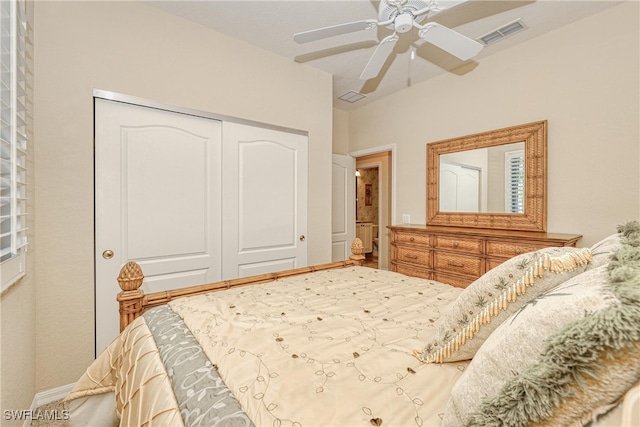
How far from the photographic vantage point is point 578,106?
2.35 m

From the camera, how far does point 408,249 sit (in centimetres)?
313

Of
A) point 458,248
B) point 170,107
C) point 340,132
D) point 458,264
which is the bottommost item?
point 458,264

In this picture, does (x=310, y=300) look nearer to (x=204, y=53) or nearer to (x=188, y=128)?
(x=188, y=128)

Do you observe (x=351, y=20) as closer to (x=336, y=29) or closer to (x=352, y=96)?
(x=336, y=29)

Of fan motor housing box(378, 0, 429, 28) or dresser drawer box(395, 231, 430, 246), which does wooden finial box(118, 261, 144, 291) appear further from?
dresser drawer box(395, 231, 430, 246)

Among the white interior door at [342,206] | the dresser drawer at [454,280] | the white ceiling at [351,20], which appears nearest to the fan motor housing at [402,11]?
the white ceiling at [351,20]

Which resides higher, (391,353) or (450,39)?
(450,39)

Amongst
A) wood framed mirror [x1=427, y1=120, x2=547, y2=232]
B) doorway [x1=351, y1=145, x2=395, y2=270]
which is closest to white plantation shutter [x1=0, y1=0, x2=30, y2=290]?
wood framed mirror [x1=427, y1=120, x2=547, y2=232]

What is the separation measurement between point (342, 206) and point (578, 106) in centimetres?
272

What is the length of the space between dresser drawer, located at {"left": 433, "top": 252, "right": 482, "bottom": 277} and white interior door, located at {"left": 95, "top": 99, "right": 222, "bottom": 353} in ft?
7.26

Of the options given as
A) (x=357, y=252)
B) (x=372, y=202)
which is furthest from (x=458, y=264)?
(x=372, y=202)

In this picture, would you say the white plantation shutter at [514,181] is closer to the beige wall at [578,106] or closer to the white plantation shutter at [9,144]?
the beige wall at [578,106]

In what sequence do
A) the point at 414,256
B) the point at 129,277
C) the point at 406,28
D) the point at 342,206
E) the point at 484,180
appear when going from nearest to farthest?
1. the point at 129,277
2. the point at 406,28
3. the point at 484,180
4. the point at 414,256
5. the point at 342,206

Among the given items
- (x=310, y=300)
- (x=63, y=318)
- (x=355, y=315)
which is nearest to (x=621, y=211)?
(x=355, y=315)
